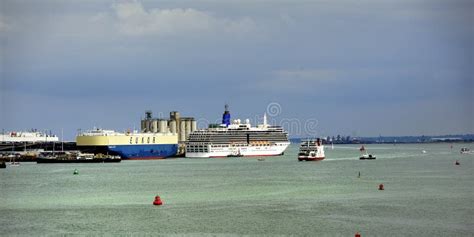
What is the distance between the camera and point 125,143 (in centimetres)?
10962

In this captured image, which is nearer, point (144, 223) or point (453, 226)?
point (453, 226)

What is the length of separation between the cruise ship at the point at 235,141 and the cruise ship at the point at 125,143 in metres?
4.99

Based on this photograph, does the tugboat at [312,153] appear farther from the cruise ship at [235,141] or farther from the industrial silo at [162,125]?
the industrial silo at [162,125]

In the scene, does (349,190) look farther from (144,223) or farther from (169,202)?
(144,223)

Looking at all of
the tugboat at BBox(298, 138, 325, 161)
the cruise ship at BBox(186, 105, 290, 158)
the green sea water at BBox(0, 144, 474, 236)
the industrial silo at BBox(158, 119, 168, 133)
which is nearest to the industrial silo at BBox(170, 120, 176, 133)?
the industrial silo at BBox(158, 119, 168, 133)

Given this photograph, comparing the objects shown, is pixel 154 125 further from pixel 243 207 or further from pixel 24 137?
pixel 243 207

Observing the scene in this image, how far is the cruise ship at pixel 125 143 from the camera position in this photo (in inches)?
4257

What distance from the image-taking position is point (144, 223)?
33.4m

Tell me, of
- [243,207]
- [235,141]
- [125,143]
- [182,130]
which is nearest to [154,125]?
[182,130]

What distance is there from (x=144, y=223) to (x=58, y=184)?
25411mm

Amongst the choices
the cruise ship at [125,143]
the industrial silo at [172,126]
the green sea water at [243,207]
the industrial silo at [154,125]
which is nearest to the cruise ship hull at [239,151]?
the cruise ship at [125,143]

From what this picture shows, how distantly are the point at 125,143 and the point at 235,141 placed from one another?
61.1 feet

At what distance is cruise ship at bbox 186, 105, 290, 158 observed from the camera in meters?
119

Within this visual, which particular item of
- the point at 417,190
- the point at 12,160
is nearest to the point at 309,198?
the point at 417,190
